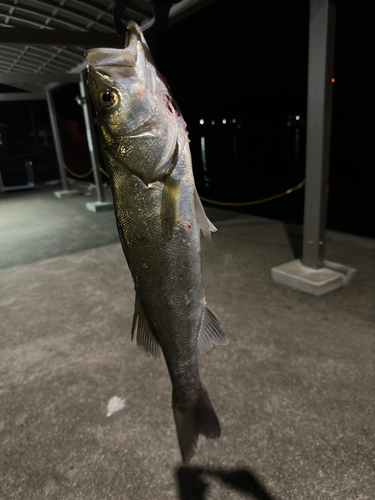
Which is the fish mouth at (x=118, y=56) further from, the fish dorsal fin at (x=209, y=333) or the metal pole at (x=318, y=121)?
the metal pole at (x=318, y=121)

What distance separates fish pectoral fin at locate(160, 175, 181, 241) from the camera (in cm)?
114

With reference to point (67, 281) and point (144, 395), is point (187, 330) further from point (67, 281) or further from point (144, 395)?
point (67, 281)

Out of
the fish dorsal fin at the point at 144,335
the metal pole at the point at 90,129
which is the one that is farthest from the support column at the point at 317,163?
the metal pole at the point at 90,129

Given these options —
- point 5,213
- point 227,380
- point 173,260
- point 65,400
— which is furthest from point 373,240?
point 5,213

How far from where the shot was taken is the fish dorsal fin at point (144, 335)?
135 centimetres

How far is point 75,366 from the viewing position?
3508 mm

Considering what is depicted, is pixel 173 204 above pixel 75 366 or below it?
above

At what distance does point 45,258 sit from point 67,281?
5.00 feet

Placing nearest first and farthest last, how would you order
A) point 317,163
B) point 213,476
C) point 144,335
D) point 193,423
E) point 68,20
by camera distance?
1. point 144,335
2. point 193,423
3. point 213,476
4. point 317,163
5. point 68,20

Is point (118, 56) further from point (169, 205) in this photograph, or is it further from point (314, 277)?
point (314, 277)

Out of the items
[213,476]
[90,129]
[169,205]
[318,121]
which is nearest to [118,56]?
[169,205]

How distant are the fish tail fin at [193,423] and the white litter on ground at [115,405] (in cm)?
161

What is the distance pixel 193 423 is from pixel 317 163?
152 inches

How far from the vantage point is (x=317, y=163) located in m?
4.44
